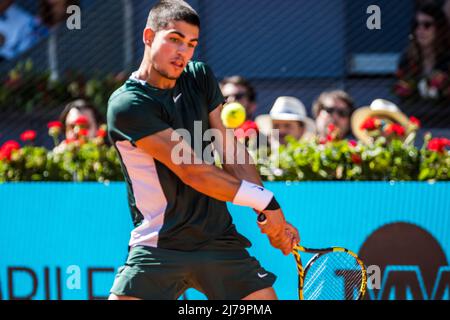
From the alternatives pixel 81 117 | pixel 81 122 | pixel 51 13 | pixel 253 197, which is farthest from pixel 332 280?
pixel 51 13

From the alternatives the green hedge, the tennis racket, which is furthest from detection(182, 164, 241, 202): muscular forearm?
the green hedge

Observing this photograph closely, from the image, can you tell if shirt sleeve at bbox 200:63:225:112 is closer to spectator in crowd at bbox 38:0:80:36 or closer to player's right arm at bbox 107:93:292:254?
player's right arm at bbox 107:93:292:254

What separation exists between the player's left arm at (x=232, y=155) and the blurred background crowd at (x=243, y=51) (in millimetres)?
5347

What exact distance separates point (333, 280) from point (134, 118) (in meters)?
1.44

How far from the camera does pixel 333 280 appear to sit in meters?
4.51

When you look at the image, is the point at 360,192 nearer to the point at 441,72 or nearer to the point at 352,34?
the point at 441,72

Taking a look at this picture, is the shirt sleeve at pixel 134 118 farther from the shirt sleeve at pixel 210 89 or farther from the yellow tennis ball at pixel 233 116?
the yellow tennis ball at pixel 233 116

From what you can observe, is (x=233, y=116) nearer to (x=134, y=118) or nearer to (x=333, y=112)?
(x=333, y=112)

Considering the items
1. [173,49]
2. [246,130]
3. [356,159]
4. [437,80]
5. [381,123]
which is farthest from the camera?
[437,80]

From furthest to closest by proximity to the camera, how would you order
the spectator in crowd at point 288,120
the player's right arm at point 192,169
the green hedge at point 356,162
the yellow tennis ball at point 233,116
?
the spectator in crowd at point 288,120 → the yellow tennis ball at point 233,116 → the green hedge at point 356,162 → the player's right arm at point 192,169

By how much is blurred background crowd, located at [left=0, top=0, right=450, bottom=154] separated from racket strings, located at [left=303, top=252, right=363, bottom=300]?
490 centimetres

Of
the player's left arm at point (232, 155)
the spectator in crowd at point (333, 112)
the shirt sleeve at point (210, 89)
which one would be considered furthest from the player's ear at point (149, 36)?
the spectator in crowd at point (333, 112)

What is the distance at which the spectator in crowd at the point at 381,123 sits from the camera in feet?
20.9

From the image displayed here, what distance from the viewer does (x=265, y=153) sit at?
6.23 meters
